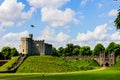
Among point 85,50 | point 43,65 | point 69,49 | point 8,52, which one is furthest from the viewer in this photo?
point 69,49

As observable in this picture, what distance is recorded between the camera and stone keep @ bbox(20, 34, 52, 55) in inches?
4582

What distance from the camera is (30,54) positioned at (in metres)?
118

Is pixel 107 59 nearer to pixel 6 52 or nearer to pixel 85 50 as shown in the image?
pixel 85 50

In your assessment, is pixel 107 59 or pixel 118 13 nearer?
pixel 118 13

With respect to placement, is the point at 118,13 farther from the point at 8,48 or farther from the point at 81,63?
the point at 8,48

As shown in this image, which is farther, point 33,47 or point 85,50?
point 85,50

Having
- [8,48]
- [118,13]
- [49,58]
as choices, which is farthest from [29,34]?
[118,13]

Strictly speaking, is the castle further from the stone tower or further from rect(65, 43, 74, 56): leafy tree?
rect(65, 43, 74, 56): leafy tree

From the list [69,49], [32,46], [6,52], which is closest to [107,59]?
[32,46]

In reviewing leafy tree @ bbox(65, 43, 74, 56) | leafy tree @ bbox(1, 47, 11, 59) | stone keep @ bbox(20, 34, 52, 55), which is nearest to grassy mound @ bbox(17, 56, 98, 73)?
stone keep @ bbox(20, 34, 52, 55)

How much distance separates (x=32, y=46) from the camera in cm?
11838

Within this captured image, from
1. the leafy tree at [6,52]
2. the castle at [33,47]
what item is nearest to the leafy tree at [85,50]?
the leafy tree at [6,52]

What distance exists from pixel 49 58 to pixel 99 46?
81.4m

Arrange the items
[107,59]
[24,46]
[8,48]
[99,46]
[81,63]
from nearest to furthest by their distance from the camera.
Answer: [24,46]
[81,63]
[107,59]
[8,48]
[99,46]
